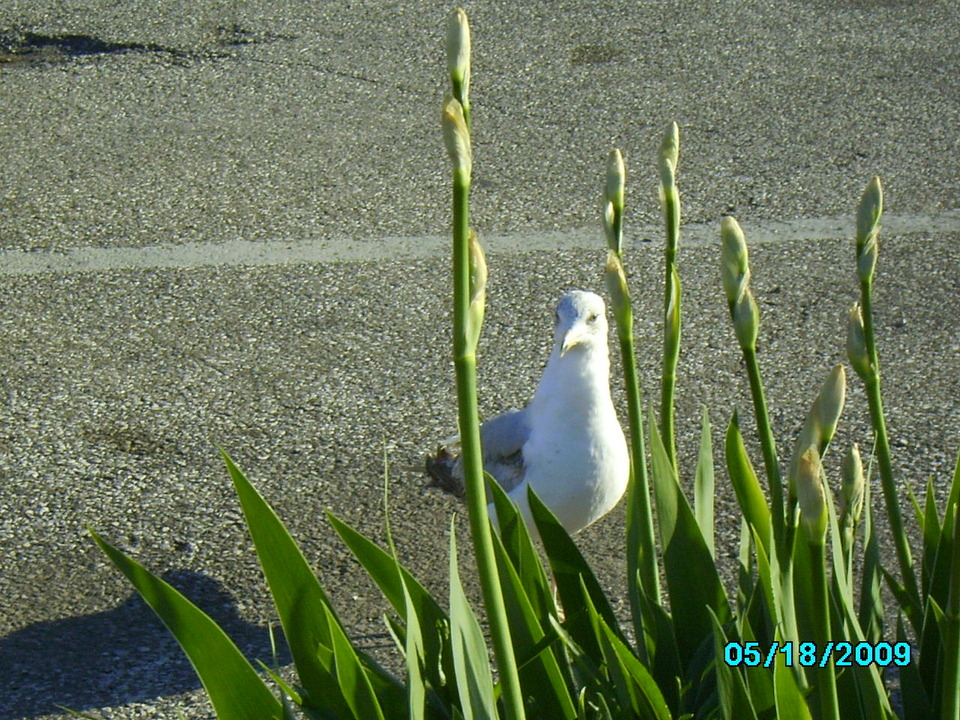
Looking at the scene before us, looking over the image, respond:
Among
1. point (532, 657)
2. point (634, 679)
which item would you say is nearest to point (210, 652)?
point (532, 657)

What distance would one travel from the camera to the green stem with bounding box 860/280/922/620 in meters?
1.35

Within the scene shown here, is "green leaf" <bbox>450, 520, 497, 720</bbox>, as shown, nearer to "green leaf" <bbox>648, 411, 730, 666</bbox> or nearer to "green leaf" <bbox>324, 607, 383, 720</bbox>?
"green leaf" <bbox>324, 607, 383, 720</bbox>

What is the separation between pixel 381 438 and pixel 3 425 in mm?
1133

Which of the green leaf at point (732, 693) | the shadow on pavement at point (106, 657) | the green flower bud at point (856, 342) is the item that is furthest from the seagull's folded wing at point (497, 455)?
the green flower bud at point (856, 342)

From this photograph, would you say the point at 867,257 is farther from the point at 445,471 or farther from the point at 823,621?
the point at 445,471

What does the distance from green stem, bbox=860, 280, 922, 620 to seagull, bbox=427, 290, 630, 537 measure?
1095 mm

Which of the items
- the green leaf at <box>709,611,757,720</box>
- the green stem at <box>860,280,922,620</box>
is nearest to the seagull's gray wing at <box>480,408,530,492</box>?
the green stem at <box>860,280,922,620</box>

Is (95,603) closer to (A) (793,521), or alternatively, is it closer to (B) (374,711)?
(B) (374,711)

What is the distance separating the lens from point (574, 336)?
2807 mm

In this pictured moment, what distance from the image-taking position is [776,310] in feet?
13.5

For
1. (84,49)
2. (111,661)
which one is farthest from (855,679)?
(84,49)

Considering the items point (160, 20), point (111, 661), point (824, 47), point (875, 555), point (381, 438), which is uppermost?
point (160, 20)

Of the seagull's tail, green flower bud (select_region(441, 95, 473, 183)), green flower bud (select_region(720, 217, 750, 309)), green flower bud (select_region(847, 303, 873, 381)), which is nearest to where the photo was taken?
green flower bud (select_region(441, 95, 473, 183))

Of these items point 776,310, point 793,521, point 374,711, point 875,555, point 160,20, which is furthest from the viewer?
point 160,20
